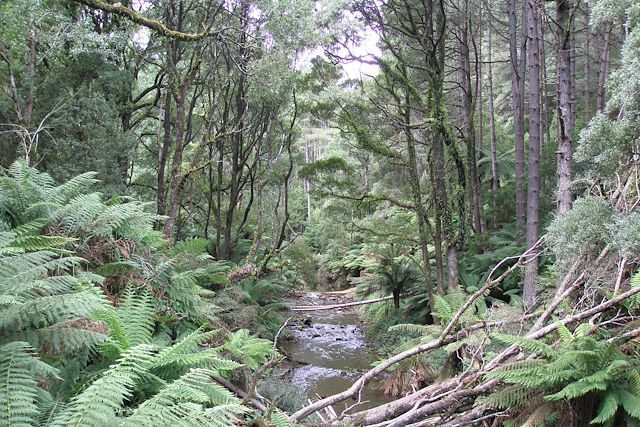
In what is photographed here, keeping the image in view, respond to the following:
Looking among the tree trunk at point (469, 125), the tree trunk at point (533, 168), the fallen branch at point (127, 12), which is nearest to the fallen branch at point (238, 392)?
the fallen branch at point (127, 12)

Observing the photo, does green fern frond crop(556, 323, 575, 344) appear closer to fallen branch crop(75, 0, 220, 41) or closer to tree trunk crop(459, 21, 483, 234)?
fallen branch crop(75, 0, 220, 41)

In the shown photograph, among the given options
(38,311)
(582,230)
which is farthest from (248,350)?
(582,230)

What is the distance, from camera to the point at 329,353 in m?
10.7

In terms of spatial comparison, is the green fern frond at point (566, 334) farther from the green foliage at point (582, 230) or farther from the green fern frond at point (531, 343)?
the green foliage at point (582, 230)

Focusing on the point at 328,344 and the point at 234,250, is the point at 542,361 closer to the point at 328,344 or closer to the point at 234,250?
the point at 328,344

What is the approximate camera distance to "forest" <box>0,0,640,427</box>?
289 cm

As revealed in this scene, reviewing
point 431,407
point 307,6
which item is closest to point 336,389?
point 431,407

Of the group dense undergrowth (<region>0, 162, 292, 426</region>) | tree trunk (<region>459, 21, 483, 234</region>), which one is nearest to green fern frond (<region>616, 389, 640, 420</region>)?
dense undergrowth (<region>0, 162, 292, 426</region>)

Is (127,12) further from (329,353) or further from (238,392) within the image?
(329,353)

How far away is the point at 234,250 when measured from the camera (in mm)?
15406

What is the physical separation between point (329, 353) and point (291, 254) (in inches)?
195

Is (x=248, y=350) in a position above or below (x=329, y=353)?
above

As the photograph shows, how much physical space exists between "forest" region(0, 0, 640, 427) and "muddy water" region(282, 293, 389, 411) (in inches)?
3.3

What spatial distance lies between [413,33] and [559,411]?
8086 millimetres
